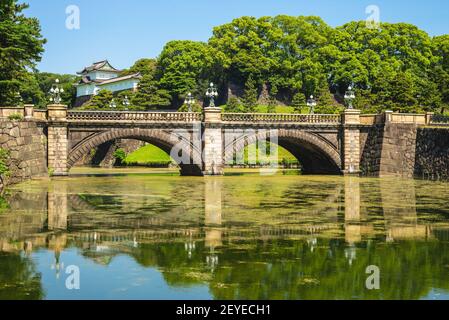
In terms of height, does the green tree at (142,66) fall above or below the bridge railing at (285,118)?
above

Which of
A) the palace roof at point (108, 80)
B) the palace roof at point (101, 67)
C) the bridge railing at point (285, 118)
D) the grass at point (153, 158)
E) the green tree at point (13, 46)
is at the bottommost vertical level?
the grass at point (153, 158)

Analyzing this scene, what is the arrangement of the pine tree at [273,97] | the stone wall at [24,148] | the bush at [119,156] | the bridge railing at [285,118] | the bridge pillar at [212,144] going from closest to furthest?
the stone wall at [24,148] → the bridge pillar at [212,144] → the bridge railing at [285,118] → the bush at [119,156] → the pine tree at [273,97]

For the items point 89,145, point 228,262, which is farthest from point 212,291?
point 89,145

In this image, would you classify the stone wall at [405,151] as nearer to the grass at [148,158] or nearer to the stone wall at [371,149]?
the stone wall at [371,149]

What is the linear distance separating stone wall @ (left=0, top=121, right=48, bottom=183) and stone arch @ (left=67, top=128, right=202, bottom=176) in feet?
8.59

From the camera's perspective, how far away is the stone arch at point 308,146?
53000 mm

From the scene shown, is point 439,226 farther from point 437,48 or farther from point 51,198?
point 437,48

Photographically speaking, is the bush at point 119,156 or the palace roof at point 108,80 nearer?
the bush at point 119,156

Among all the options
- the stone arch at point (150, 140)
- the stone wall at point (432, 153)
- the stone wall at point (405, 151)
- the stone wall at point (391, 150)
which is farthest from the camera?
→ the stone wall at point (391, 150)

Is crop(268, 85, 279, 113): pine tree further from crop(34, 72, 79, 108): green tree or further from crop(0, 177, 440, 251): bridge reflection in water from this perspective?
crop(0, 177, 440, 251): bridge reflection in water

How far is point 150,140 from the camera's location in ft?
174

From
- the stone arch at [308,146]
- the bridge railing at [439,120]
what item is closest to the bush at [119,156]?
the stone arch at [308,146]

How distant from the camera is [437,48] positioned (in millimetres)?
102875

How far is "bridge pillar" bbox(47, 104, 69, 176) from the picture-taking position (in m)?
46.8
